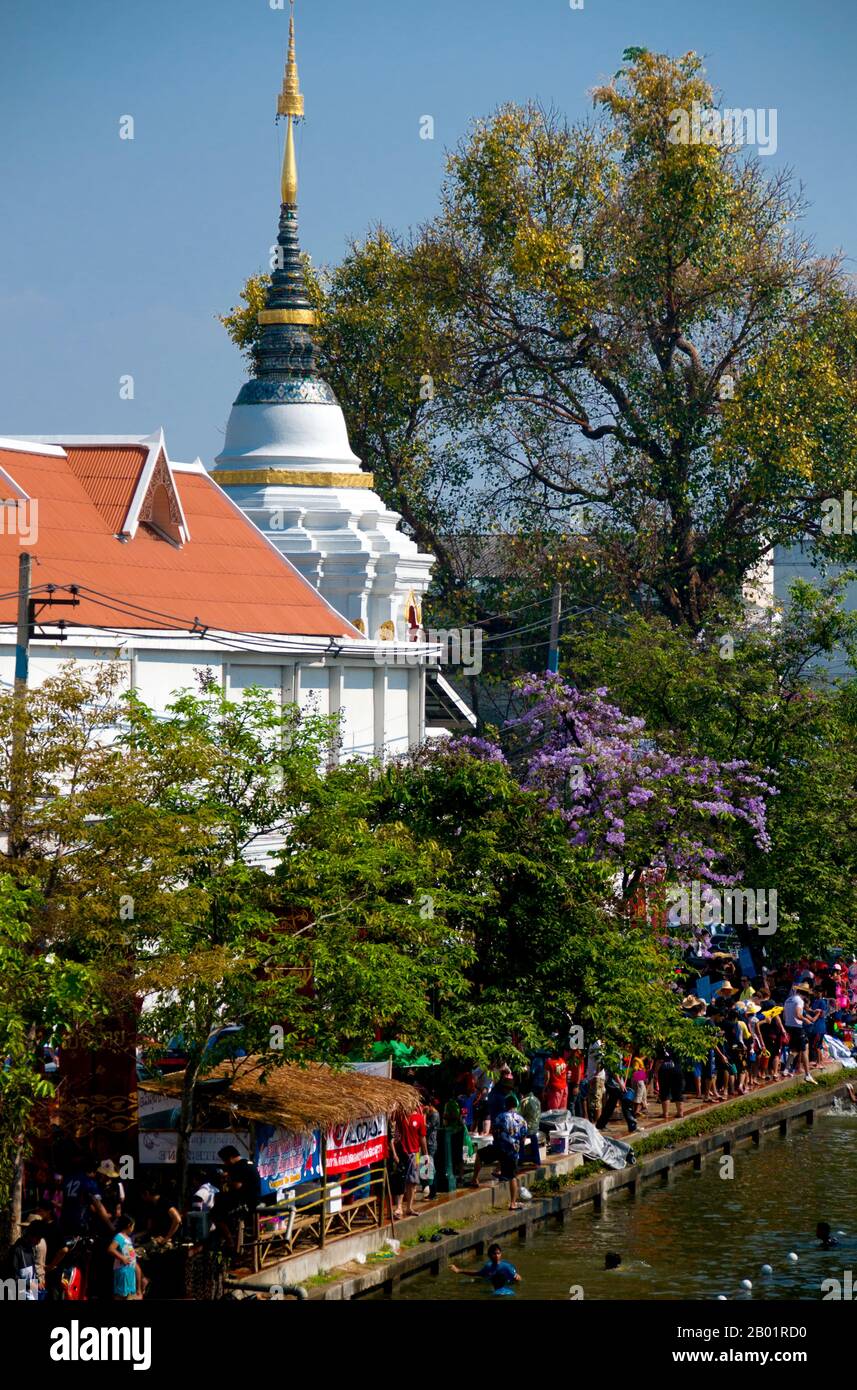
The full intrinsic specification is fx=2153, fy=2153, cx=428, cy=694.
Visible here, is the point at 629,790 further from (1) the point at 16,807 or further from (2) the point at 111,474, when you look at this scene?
(1) the point at 16,807

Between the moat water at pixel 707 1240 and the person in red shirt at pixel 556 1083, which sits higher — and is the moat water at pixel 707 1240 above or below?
below

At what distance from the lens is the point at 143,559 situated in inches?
1606

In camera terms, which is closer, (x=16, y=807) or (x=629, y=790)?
(x=16, y=807)

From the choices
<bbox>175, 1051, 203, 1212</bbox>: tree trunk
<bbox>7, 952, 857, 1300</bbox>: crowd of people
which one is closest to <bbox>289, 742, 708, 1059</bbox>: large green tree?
<bbox>7, 952, 857, 1300</bbox>: crowd of people

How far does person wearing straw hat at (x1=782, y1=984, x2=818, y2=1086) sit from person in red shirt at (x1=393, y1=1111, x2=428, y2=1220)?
1227 centimetres

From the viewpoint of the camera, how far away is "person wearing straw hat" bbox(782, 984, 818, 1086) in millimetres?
37281

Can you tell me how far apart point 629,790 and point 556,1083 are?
214 inches

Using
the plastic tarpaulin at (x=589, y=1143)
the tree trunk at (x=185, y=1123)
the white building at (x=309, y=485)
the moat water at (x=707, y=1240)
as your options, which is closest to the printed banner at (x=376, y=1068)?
the moat water at (x=707, y=1240)

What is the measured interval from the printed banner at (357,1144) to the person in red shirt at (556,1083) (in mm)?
5385

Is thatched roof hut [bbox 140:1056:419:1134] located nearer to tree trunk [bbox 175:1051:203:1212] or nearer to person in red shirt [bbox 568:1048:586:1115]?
tree trunk [bbox 175:1051:203:1212]

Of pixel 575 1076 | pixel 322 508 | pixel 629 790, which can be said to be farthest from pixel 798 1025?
pixel 322 508

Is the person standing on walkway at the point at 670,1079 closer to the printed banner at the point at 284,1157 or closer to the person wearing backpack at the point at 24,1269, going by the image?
the printed banner at the point at 284,1157

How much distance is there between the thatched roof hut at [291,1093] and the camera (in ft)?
→ 77.3
